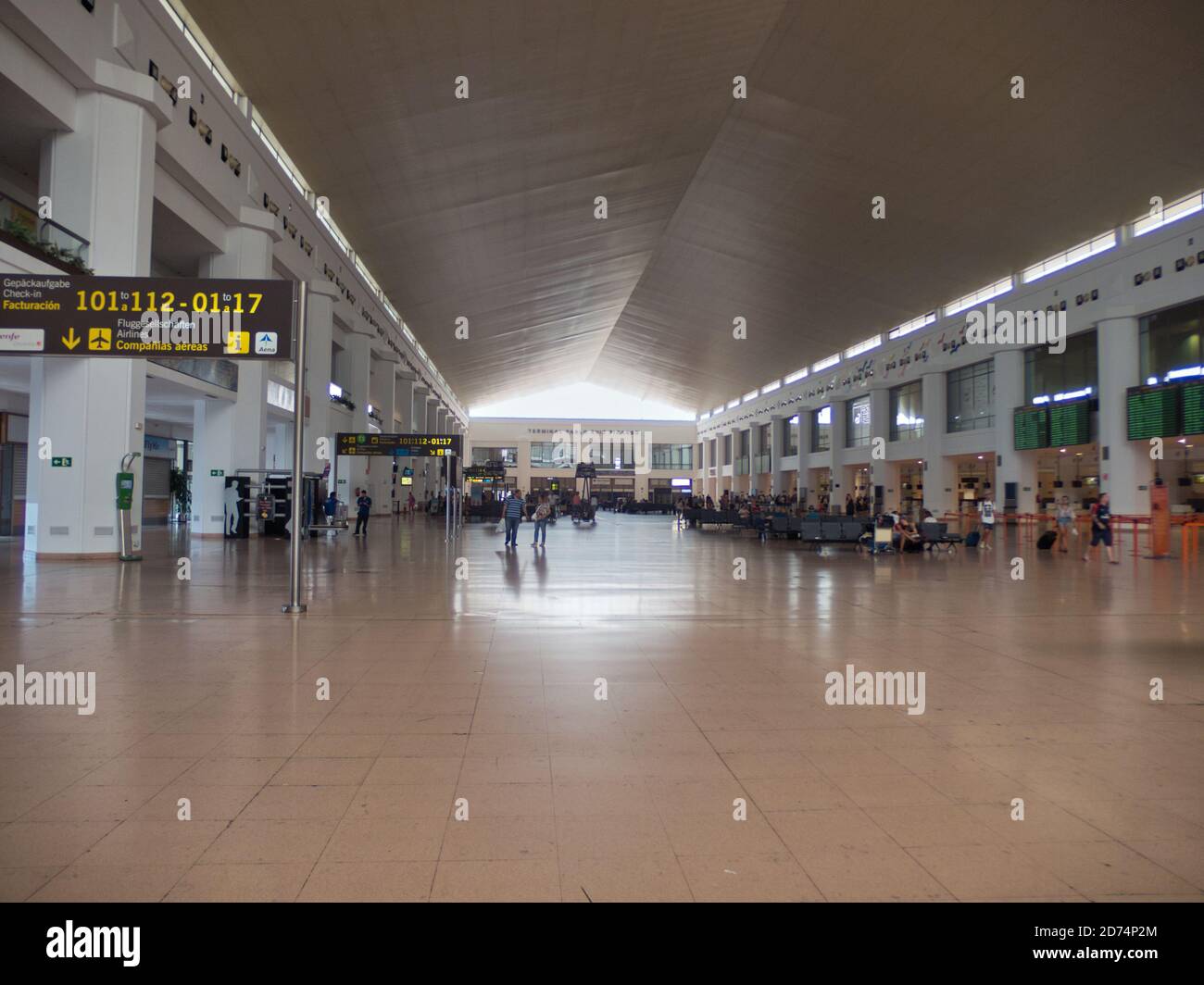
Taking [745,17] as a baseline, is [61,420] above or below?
below

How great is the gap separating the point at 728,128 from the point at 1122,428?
1400cm

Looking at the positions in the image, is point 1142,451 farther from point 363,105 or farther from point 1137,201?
point 363,105

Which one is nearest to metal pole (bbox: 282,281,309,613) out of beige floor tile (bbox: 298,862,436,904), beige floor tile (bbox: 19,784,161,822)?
beige floor tile (bbox: 19,784,161,822)

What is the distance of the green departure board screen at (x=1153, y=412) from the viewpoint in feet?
67.2

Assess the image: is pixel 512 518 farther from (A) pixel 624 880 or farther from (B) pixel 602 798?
(A) pixel 624 880

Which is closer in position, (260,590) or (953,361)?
(260,590)

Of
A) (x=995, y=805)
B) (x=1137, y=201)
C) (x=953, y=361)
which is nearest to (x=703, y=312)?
(x=953, y=361)

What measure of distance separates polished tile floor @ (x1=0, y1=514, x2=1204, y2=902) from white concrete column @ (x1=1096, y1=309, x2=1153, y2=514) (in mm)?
16755

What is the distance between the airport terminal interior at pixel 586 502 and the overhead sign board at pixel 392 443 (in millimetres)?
191

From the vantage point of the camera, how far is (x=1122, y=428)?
2214 centimetres

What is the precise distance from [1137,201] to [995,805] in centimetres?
2331

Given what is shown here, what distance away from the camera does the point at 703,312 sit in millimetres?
37531

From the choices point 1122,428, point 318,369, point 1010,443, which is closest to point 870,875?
point 1122,428
